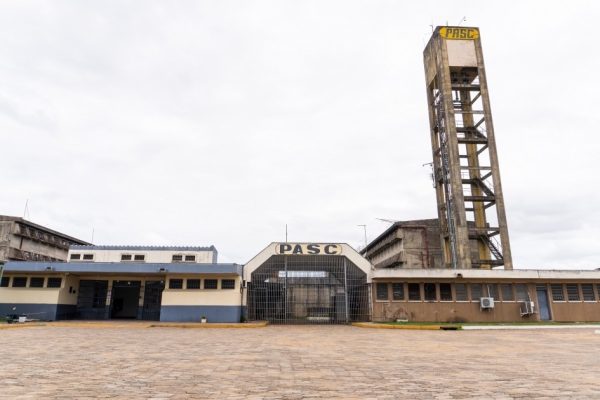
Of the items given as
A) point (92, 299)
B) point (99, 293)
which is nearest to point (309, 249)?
point (99, 293)

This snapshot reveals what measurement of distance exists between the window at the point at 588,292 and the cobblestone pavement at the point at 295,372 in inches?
895

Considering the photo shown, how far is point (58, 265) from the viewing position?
30547 mm

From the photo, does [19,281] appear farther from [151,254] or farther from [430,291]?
[430,291]

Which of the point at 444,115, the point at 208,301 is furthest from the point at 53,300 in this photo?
the point at 444,115

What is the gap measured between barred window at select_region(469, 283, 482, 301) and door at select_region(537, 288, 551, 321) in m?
5.13

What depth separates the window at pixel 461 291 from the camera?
31.5 metres

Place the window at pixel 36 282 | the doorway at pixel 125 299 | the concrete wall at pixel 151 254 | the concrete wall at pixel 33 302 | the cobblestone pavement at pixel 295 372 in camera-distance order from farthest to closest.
→ the concrete wall at pixel 151 254 < the doorway at pixel 125 299 < the window at pixel 36 282 < the concrete wall at pixel 33 302 < the cobblestone pavement at pixel 295 372

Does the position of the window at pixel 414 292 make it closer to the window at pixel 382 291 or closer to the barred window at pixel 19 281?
the window at pixel 382 291

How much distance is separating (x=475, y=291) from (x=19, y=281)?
36722 millimetres

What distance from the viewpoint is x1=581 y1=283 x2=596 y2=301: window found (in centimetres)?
3247

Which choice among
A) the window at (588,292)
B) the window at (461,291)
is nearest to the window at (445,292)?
the window at (461,291)

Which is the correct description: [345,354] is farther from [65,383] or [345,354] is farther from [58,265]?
[58,265]

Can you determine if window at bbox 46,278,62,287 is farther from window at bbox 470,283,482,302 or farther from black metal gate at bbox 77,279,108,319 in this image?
window at bbox 470,283,482,302

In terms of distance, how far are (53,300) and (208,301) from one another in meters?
12.3
